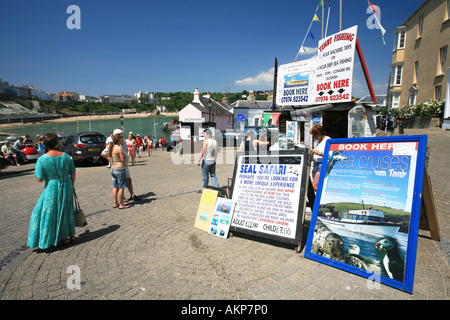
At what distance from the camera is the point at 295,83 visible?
13.9 m

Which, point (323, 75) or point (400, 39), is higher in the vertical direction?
point (400, 39)

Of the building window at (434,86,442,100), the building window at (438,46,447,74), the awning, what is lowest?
the awning

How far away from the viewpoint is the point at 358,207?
3.12 m

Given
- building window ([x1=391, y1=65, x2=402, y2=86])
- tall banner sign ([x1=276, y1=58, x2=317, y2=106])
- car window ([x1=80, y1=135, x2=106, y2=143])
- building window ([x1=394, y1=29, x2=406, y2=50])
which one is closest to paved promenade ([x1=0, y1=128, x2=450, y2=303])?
car window ([x1=80, y1=135, x2=106, y2=143])

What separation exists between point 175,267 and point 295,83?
42.7 ft

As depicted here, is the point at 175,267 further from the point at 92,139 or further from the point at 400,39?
the point at 400,39

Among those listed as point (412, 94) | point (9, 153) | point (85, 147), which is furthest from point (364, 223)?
point (412, 94)

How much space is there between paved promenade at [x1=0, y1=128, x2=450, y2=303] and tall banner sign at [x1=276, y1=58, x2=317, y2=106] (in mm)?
9242

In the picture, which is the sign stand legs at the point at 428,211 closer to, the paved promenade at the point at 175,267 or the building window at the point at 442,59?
the paved promenade at the point at 175,267

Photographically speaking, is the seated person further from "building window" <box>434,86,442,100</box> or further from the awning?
"building window" <box>434,86,442,100</box>

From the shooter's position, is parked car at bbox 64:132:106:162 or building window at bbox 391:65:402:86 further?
building window at bbox 391:65:402:86

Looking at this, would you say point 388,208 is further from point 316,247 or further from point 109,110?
point 109,110

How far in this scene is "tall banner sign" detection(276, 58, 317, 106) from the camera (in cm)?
1302

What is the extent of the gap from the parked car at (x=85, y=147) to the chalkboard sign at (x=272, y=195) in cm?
1169
